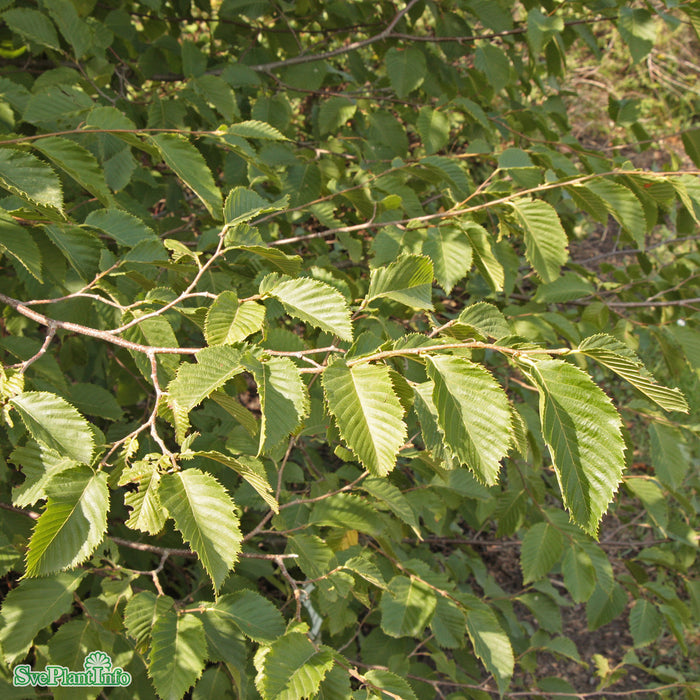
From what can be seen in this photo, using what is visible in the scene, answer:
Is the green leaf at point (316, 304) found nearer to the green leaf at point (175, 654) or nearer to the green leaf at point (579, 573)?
the green leaf at point (175, 654)

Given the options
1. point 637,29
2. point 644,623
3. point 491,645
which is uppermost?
point 637,29

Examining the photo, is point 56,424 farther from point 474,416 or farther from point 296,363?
point 474,416

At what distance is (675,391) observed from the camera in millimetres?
839

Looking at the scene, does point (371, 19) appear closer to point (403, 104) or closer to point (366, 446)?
point (403, 104)

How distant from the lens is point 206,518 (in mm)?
796

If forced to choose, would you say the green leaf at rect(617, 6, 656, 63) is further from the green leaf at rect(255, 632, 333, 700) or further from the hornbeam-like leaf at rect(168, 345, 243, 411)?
the green leaf at rect(255, 632, 333, 700)

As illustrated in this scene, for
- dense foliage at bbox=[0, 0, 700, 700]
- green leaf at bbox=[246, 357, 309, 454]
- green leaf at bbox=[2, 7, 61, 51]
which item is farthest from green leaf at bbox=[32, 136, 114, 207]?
green leaf at bbox=[2, 7, 61, 51]

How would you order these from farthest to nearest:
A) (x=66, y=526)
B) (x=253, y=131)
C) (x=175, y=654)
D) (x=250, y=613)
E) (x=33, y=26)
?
(x=33, y=26) < (x=253, y=131) < (x=250, y=613) < (x=175, y=654) < (x=66, y=526)

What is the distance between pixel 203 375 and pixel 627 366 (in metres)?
0.55

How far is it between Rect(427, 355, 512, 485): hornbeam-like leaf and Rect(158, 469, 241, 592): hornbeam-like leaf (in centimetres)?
30

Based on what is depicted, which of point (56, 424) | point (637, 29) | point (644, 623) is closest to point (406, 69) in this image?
point (637, 29)

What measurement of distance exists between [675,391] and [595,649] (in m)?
2.82

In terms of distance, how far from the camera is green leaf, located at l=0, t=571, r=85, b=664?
1047 millimetres

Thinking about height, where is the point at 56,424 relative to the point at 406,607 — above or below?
above
